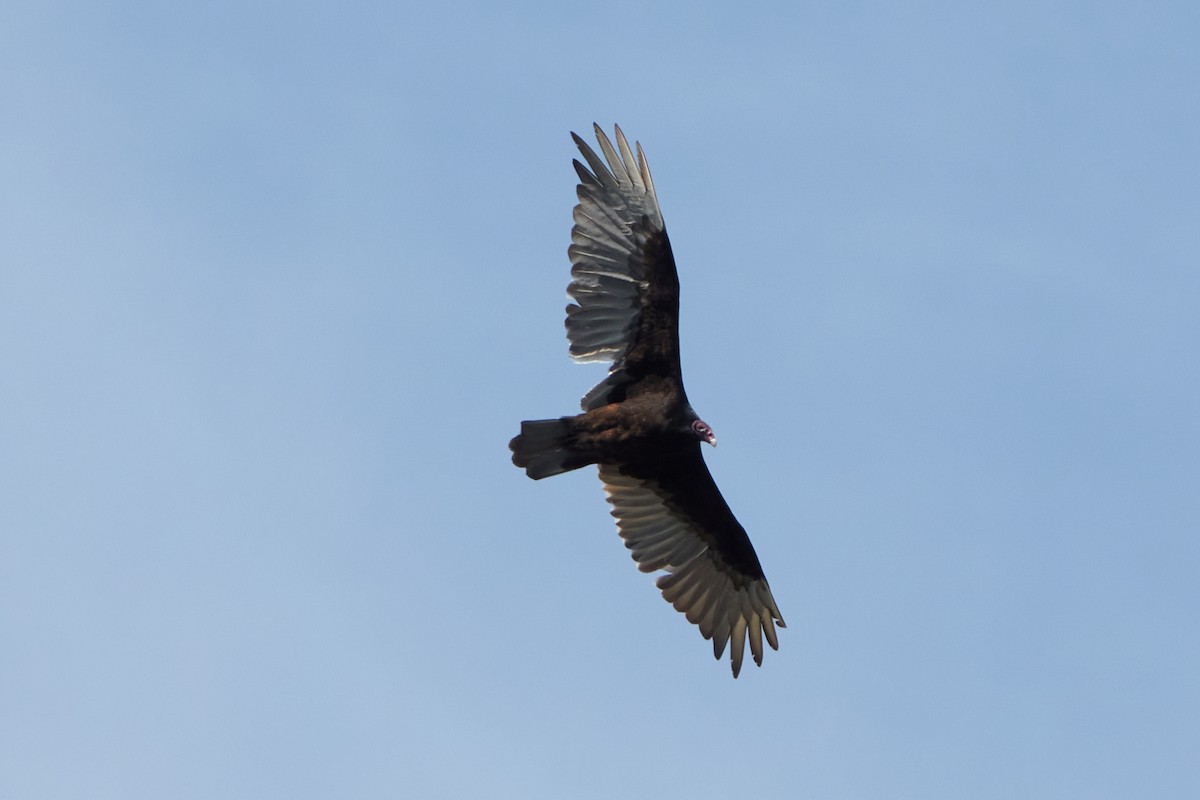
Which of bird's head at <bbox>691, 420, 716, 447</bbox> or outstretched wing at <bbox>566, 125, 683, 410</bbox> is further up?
outstretched wing at <bbox>566, 125, 683, 410</bbox>

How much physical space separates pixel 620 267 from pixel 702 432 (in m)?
1.37

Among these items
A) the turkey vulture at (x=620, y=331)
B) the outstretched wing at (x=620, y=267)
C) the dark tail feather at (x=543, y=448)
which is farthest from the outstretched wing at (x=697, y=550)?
the outstretched wing at (x=620, y=267)

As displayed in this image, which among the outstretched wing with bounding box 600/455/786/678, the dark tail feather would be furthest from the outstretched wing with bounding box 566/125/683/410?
the outstretched wing with bounding box 600/455/786/678

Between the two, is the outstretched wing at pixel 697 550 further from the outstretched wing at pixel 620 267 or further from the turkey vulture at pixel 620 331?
the outstretched wing at pixel 620 267

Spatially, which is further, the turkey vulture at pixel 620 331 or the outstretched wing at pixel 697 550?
the outstretched wing at pixel 697 550

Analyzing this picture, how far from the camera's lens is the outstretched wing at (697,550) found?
1494 cm

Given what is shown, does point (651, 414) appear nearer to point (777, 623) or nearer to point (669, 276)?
point (669, 276)

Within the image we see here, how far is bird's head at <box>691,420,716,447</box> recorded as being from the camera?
551 inches

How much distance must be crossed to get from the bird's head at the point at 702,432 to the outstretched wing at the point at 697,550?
81cm

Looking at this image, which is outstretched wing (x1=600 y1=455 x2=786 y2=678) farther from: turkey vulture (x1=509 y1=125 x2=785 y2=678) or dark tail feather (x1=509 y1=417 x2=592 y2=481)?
dark tail feather (x1=509 y1=417 x2=592 y2=481)

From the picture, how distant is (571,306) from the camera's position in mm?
13852

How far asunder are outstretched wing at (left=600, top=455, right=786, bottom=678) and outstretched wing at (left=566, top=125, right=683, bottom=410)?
1.32 m

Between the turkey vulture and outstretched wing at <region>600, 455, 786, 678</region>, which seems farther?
outstretched wing at <region>600, 455, 786, 678</region>

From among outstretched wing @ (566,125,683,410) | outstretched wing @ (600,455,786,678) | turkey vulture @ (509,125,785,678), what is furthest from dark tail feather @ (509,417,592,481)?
outstretched wing @ (600,455,786,678)
